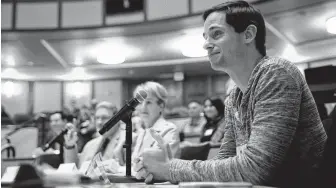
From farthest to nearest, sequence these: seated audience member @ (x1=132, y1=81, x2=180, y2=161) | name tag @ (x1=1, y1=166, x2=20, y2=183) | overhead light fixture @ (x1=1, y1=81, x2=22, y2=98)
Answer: overhead light fixture @ (x1=1, y1=81, x2=22, y2=98) → seated audience member @ (x1=132, y1=81, x2=180, y2=161) → name tag @ (x1=1, y1=166, x2=20, y2=183)

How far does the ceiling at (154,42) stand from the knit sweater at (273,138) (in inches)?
184

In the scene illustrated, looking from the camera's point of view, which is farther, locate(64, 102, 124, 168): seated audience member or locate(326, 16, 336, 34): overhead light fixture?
locate(326, 16, 336, 34): overhead light fixture

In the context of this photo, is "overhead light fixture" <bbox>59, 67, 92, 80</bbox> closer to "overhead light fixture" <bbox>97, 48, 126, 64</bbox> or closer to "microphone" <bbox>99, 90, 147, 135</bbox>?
"overhead light fixture" <bbox>97, 48, 126, 64</bbox>

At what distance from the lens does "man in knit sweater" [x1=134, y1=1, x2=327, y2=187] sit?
104cm

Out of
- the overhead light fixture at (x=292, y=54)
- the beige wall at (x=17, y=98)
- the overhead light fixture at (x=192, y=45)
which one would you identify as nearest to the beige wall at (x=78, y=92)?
the beige wall at (x=17, y=98)

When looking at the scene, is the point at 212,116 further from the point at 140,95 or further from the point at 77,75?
the point at 77,75

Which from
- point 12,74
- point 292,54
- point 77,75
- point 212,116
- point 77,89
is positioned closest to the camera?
point 212,116

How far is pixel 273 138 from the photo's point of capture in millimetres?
1036

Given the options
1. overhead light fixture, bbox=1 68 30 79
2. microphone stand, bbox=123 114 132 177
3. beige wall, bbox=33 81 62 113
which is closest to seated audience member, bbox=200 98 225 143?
microphone stand, bbox=123 114 132 177

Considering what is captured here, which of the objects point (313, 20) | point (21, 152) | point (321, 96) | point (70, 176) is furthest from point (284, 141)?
point (313, 20)

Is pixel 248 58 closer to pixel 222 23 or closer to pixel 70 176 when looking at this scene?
pixel 222 23

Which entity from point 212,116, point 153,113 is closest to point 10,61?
point 212,116

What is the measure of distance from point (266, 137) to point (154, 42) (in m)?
6.84

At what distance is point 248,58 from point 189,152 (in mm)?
1478
